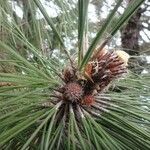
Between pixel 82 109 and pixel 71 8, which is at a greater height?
pixel 71 8

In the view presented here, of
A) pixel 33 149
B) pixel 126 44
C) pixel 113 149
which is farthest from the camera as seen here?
pixel 126 44

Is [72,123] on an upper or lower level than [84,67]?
lower

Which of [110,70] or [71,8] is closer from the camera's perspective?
[110,70]

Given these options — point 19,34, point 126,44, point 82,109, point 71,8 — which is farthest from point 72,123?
point 126,44

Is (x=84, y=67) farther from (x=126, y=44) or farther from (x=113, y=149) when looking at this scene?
(x=126, y=44)

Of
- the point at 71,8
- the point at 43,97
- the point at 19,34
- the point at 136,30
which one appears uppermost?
the point at 136,30

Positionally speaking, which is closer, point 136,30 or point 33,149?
point 33,149

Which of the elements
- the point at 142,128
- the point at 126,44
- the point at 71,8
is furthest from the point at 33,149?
the point at 126,44

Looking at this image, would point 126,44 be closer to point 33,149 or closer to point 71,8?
point 71,8

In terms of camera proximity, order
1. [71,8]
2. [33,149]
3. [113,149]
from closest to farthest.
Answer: [113,149]
[33,149]
[71,8]
